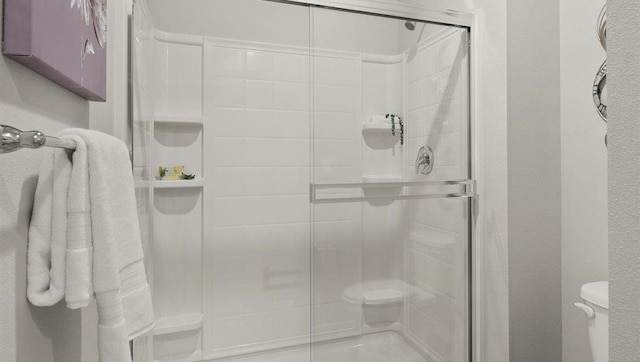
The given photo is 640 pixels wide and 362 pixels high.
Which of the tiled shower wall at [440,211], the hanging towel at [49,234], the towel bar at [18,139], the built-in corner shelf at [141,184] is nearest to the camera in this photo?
the towel bar at [18,139]

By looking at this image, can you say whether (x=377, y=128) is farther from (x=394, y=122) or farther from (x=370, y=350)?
(x=370, y=350)

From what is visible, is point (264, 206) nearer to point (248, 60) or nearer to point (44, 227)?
point (248, 60)

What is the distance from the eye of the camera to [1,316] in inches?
19.5

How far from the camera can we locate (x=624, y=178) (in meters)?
0.65

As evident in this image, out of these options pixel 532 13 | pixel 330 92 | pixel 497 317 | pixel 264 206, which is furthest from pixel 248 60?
pixel 497 317

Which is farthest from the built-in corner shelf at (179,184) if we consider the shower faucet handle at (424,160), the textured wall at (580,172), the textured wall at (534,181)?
the textured wall at (580,172)

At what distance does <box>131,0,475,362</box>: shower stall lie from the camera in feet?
5.12

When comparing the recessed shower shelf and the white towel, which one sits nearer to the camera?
the white towel

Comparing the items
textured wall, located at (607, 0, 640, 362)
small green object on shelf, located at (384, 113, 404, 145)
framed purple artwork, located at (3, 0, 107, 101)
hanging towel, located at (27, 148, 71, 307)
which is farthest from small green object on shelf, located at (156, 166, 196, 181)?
textured wall, located at (607, 0, 640, 362)

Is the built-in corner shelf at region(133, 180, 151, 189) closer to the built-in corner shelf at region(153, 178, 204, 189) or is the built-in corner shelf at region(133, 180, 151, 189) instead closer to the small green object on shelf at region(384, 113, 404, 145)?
the built-in corner shelf at region(153, 178, 204, 189)

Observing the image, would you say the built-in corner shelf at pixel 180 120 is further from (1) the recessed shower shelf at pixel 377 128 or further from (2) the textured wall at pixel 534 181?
(2) the textured wall at pixel 534 181

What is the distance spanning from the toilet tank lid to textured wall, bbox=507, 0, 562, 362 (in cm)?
29

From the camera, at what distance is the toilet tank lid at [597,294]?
1.33 meters

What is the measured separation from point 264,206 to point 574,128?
59.5 inches
